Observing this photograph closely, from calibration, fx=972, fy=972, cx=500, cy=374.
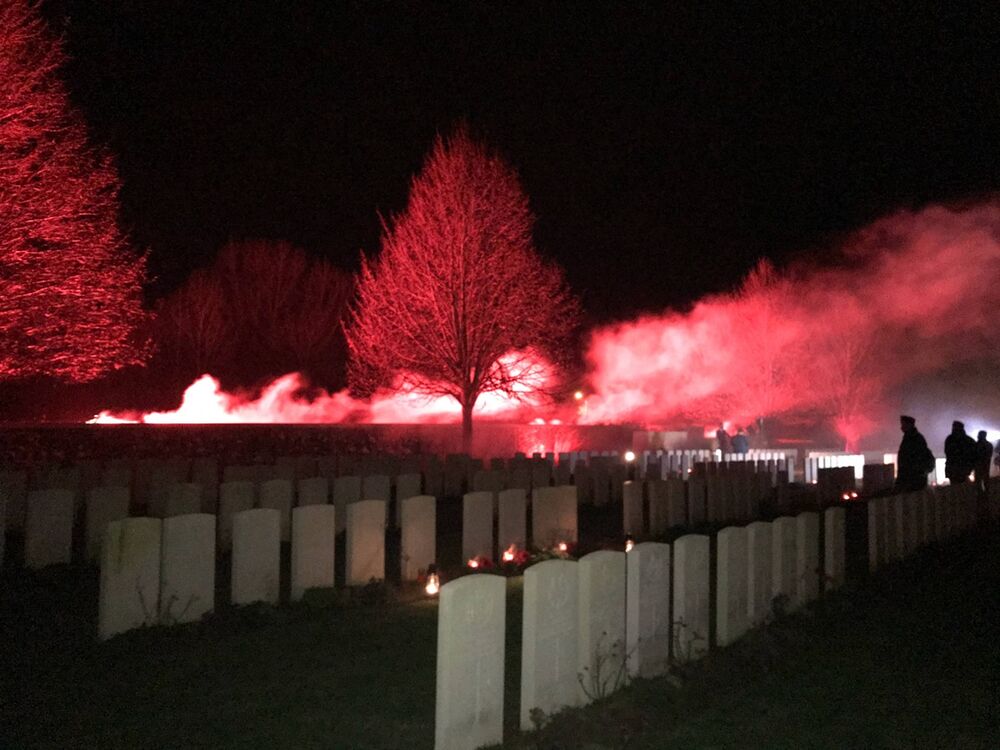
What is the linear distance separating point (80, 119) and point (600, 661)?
625 inches

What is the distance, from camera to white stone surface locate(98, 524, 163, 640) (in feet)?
23.3

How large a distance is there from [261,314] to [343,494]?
32.3 metres

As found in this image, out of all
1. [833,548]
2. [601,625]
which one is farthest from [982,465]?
[601,625]

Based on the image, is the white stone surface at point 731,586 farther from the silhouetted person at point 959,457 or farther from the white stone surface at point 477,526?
the silhouetted person at point 959,457

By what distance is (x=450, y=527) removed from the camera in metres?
13.6

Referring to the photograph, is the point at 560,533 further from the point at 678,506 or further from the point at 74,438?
the point at 74,438

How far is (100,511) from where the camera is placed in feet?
34.2

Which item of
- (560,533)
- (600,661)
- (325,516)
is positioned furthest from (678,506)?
(600,661)

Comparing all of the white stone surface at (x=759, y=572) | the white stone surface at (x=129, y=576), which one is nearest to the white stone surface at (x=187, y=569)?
the white stone surface at (x=129, y=576)

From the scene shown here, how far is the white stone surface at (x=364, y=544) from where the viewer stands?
898 cm

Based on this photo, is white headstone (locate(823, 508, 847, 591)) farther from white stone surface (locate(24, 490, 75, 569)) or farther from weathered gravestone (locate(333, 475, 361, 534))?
white stone surface (locate(24, 490, 75, 569))

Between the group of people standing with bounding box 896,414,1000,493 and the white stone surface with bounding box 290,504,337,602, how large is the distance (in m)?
9.49

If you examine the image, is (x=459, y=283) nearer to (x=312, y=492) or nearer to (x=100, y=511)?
(x=312, y=492)

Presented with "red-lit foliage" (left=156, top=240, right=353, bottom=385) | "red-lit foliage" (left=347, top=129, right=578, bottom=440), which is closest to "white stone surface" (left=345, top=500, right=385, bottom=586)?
"red-lit foliage" (left=347, top=129, right=578, bottom=440)
